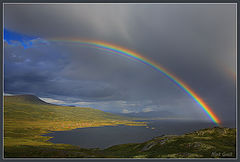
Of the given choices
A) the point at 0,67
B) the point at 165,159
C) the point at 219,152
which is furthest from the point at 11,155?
the point at 219,152

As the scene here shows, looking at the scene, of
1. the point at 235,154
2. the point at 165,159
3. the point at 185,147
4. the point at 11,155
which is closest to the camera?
the point at 165,159

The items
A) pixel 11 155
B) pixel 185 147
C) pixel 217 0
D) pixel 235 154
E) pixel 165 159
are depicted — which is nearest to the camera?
pixel 165 159

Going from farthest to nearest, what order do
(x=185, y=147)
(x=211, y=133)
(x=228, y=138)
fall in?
(x=211, y=133)
(x=228, y=138)
(x=185, y=147)

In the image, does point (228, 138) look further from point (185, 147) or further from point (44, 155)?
point (44, 155)

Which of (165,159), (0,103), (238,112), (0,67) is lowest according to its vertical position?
(165,159)

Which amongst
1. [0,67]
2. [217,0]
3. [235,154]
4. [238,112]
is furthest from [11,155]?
[217,0]

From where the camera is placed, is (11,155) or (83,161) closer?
(83,161)

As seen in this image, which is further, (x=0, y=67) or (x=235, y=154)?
(x=0, y=67)

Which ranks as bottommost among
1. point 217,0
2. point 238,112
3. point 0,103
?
point 238,112

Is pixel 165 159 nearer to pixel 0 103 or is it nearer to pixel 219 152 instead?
pixel 219 152

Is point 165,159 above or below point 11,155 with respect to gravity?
above
